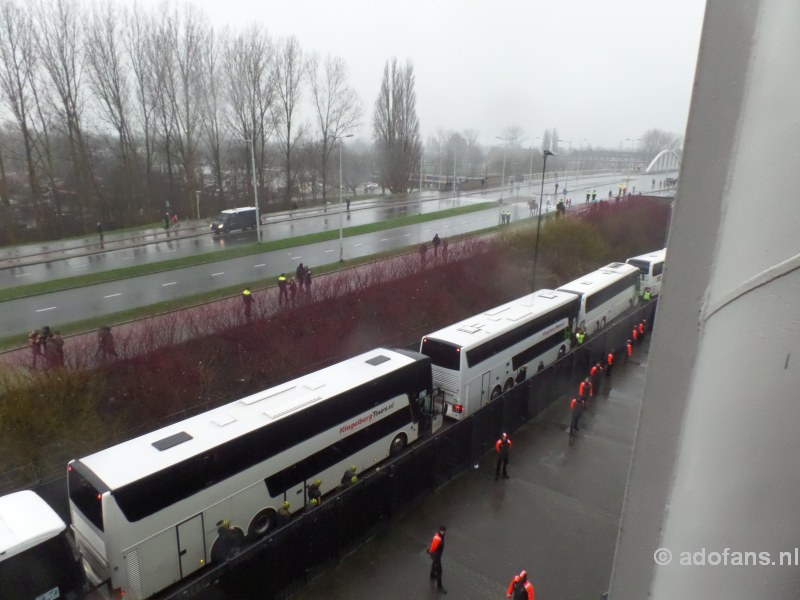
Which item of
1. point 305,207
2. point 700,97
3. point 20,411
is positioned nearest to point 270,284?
point 20,411

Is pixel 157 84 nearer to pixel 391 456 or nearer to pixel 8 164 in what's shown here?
pixel 8 164

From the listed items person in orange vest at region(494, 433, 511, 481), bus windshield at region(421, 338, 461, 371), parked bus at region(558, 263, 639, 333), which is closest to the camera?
person in orange vest at region(494, 433, 511, 481)

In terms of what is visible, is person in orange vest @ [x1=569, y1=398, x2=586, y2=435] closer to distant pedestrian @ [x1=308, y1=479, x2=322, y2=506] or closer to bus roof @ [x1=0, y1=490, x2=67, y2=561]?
distant pedestrian @ [x1=308, y1=479, x2=322, y2=506]

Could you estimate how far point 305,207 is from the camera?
5734cm

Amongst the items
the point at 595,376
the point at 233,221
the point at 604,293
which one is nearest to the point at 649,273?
the point at 604,293

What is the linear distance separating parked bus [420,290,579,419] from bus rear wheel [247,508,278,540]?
624 cm

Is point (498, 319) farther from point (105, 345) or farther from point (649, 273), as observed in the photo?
point (649, 273)

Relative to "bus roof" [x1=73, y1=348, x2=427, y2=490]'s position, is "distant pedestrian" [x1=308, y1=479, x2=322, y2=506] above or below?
below

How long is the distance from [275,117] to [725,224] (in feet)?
192

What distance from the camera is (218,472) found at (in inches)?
389

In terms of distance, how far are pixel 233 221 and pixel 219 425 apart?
32111 millimetres

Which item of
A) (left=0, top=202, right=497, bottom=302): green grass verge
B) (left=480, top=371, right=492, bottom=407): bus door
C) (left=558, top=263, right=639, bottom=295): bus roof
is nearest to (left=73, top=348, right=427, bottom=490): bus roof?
(left=480, top=371, right=492, bottom=407): bus door

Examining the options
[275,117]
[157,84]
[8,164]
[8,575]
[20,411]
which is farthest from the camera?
[275,117]

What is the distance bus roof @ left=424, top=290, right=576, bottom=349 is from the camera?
15945 millimetres
